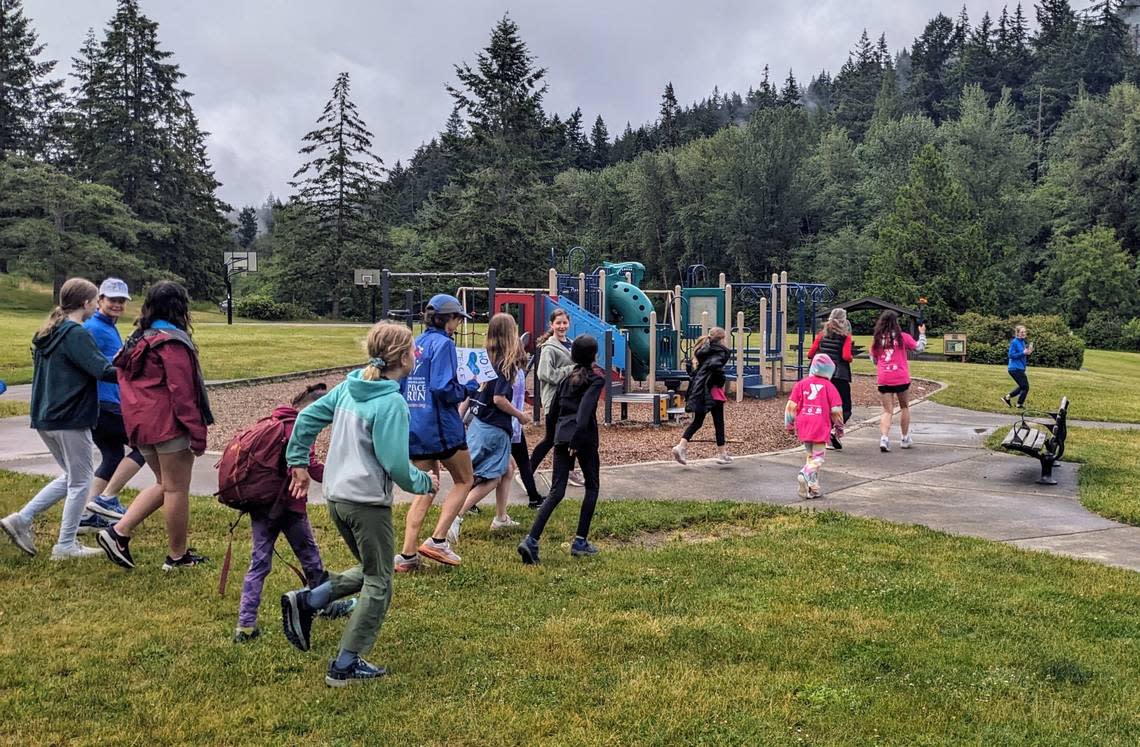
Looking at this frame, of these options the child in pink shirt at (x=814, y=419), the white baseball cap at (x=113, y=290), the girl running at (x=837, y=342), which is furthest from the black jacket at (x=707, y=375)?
the white baseball cap at (x=113, y=290)

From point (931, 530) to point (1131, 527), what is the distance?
1.80m

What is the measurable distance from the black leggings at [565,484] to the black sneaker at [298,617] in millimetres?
1999

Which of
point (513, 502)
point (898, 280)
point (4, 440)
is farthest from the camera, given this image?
point (898, 280)

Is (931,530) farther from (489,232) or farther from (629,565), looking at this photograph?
(489,232)

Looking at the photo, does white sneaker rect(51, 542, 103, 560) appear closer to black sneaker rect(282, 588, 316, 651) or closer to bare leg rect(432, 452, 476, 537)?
bare leg rect(432, 452, 476, 537)

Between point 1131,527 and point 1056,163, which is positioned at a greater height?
point 1056,163

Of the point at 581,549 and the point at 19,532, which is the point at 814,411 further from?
the point at 19,532

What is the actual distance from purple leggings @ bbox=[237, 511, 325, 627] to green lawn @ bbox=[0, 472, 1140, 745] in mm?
197

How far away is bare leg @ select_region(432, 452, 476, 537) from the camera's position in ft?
19.7

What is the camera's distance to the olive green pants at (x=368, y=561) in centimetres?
417

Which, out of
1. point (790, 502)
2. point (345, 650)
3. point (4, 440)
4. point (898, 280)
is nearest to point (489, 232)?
point (898, 280)

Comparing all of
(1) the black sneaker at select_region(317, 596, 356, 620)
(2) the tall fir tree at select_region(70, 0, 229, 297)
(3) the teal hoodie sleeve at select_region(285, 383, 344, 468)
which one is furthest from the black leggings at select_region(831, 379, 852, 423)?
(2) the tall fir tree at select_region(70, 0, 229, 297)

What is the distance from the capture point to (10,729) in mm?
3643

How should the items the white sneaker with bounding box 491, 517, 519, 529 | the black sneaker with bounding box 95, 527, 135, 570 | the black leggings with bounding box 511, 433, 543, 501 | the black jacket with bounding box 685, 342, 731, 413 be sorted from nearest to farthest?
1. the black sneaker with bounding box 95, 527, 135, 570
2. the white sneaker with bounding box 491, 517, 519, 529
3. the black leggings with bounding box 511, 433, 543, 501
4. the black jacket with bounding box 685, 342, 731, 413
